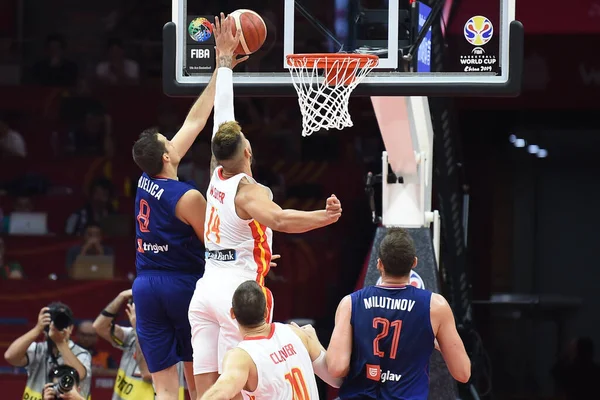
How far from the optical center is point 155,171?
609cm

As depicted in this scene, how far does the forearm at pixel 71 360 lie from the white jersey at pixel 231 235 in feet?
10.7

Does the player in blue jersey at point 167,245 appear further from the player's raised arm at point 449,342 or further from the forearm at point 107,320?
the forearm at point 107,320

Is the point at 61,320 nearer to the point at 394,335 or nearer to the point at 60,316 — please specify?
the point at 60,316

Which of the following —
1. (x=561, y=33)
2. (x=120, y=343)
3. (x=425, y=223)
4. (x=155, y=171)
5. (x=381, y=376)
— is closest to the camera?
(x=381, y=376)

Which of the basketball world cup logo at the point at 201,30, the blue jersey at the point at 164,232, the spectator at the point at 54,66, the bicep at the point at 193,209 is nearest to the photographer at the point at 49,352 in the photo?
the blue jersey at the point at 164,232

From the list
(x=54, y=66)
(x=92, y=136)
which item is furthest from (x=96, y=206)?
(x=54, y=66)

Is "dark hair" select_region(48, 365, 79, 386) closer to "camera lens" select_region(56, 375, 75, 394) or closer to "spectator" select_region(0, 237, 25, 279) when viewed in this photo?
"camera lens" select_region(56, 375, 75, 394)

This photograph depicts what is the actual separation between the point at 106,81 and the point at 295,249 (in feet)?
11.5

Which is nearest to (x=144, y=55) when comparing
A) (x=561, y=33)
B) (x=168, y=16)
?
(x=168, y=16)

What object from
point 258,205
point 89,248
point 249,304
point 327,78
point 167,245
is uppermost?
point 327,78

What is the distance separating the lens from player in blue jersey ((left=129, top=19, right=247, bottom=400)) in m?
6.02

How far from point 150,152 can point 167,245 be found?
0.52 meters

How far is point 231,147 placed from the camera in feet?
18.2

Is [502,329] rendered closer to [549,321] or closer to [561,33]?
[549,321]
